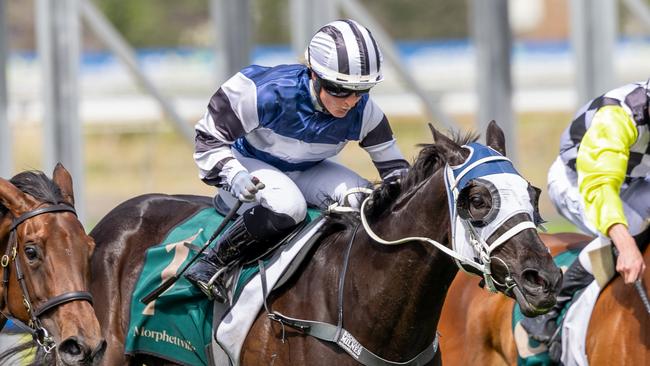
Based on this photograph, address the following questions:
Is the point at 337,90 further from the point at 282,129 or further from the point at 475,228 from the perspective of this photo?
the point at 475,228

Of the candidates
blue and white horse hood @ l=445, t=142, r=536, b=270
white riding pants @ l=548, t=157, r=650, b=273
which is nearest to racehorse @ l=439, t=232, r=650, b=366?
white riding pants @ l=548, t=157, r=650, b=273

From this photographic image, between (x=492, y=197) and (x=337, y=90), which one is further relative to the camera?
(x=337, y=90)

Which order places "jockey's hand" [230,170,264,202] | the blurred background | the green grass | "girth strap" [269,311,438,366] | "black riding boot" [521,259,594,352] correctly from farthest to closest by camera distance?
the green grass → the blurred background → "black riding boot" [521,259,594,352] → "jockey's hand" [230,170,264,202] → "girth strap" [269,311,438,366]

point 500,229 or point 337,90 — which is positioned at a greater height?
point 337,90

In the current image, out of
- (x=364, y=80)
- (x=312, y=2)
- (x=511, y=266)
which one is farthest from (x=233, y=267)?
(x=312, y=2)

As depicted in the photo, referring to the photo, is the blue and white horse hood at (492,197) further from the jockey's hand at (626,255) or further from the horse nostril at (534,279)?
the jockey's hand at (626,255)

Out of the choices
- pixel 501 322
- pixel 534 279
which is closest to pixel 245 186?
pixel 534 279

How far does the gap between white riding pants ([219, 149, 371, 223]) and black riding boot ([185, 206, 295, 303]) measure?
2.2 inches

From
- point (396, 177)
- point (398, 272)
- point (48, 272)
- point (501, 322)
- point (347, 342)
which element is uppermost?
point (396, 177)

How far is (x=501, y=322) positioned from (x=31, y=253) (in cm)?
234

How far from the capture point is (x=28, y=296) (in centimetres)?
438

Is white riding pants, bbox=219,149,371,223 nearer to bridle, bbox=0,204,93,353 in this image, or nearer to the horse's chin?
bridle, bbox=0,204,93,353

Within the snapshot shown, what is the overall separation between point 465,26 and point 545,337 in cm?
3587

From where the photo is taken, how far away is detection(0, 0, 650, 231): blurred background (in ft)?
29.2
